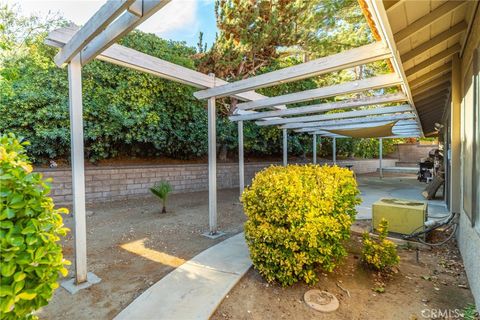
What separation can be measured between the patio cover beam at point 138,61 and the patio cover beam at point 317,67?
1.48 feet

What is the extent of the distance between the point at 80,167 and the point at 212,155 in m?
2.31

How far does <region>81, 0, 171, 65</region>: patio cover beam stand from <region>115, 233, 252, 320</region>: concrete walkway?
2759 millimetres

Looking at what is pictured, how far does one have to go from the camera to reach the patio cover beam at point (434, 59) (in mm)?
3835

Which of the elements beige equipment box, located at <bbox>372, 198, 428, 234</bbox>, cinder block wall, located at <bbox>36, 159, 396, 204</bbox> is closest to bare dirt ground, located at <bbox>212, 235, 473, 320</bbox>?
beige equipment box, located at <bbox>372, 198, 428, 234</bbox>

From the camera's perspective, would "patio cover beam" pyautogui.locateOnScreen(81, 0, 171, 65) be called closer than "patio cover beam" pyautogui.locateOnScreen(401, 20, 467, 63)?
Yes

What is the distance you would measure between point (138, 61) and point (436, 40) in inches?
157

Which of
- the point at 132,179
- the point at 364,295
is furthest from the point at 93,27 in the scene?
the point at 132,179

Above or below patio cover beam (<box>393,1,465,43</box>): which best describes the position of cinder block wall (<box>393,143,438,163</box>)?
below

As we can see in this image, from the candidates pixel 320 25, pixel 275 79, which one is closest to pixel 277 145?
pixel 320 25

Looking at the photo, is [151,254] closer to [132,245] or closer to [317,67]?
[132,245]

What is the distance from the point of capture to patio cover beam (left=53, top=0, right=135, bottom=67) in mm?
2248

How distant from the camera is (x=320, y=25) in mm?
10469

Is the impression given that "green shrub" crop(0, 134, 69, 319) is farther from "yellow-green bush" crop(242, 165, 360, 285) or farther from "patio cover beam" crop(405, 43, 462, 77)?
"patio cover beam" crop(405, 43, 462, 77)

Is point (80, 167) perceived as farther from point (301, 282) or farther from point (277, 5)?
point (277, 5)
